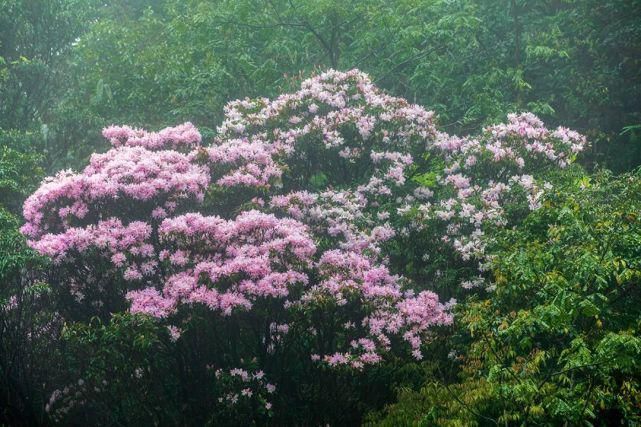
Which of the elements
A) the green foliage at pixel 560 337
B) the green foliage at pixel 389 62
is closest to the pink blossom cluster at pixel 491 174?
Result: the green foliage at pixel 560 337

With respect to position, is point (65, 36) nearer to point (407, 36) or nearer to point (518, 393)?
point (407, 36)

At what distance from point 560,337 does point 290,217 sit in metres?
5.24

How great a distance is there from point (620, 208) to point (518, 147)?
4756 mm

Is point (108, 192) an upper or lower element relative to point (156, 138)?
lower

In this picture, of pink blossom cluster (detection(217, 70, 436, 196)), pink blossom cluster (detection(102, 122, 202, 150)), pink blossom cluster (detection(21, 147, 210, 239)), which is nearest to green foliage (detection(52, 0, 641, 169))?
pink blossom cluster (detection(217, 70, 436, 196))

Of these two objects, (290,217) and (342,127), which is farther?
(342,127)

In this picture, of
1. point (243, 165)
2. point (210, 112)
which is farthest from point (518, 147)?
point (210, 112)

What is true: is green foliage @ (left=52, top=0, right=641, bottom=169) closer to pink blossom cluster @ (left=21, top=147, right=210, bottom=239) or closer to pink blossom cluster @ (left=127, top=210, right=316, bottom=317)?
pink blossom cluster @ (left=21, top=147, right=210, bottom=239)

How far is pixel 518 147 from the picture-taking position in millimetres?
12891

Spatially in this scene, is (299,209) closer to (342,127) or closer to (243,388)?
(342,127)

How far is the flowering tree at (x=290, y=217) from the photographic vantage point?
30.6ft

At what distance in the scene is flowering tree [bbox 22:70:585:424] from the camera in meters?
9.31

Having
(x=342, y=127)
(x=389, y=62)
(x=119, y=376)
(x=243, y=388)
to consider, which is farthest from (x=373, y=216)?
(x=389, y=62)

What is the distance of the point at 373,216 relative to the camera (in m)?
12.1
